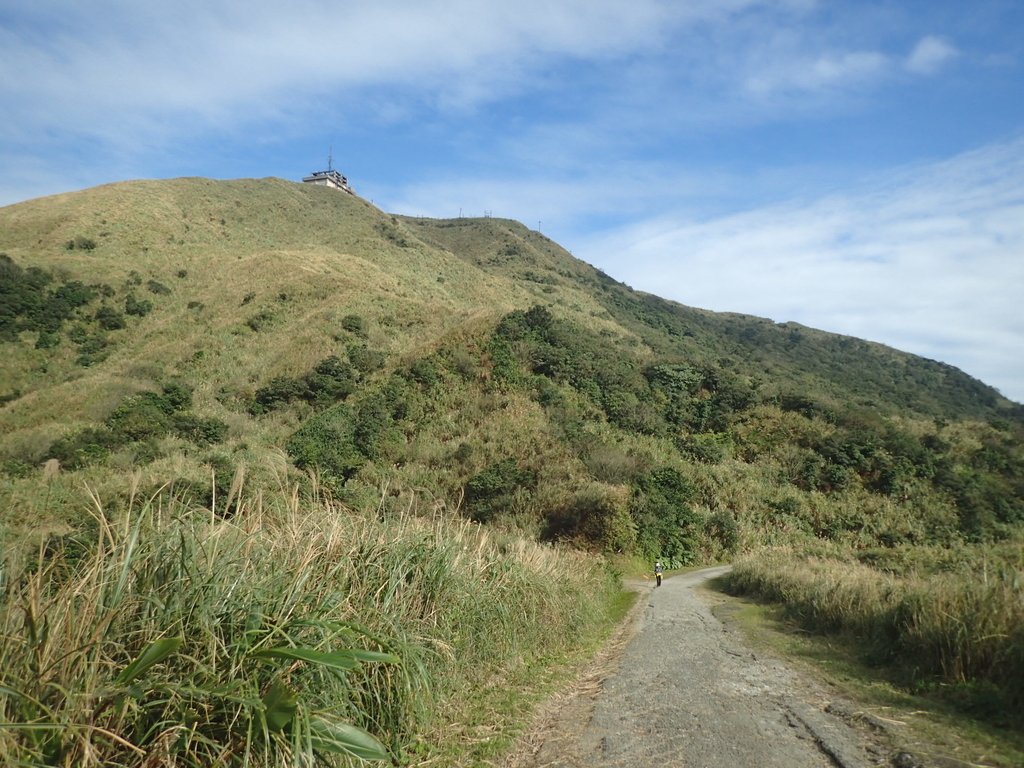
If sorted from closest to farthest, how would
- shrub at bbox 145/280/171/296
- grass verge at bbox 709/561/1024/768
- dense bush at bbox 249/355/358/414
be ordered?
grass verge at bbox 709/561/1024/768 < dense bush at bbox 249/355/358/414 < shrub at bbox 145/280/171/296

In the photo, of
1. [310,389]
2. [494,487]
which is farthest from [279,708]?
[310,389]

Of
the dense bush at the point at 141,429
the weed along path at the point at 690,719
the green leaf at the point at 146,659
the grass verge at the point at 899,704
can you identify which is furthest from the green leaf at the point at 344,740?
the dense bush at the point at 141,429

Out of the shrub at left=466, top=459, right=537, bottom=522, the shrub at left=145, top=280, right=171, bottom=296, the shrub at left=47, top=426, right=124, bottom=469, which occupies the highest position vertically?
the shrub at left=145, top=280, right=171, bottom=296

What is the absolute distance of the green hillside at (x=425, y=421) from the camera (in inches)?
913

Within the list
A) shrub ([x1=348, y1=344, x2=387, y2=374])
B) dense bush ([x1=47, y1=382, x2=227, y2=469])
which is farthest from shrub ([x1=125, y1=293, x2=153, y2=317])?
shrub ([x1=348, y1=344, x2=387, y2=374])

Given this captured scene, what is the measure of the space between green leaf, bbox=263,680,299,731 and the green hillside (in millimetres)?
1218

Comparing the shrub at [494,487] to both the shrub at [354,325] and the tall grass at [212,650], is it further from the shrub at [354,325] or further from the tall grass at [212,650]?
the tall grass at [212,650]

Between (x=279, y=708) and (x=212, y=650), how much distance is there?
464 mm

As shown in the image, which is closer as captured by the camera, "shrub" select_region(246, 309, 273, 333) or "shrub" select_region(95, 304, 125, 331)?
"shrub" select_region(95, 304, 125, 331)

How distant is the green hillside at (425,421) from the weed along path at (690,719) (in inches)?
54.9

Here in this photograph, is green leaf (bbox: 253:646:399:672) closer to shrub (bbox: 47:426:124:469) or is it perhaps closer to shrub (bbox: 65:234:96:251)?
shrub (bbox: 47:426:124:469)

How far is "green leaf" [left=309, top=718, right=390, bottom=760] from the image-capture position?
2.95 meters

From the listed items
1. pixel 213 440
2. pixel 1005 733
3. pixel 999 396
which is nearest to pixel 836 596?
pixel 1005 733

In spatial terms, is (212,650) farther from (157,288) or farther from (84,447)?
(157,288)
